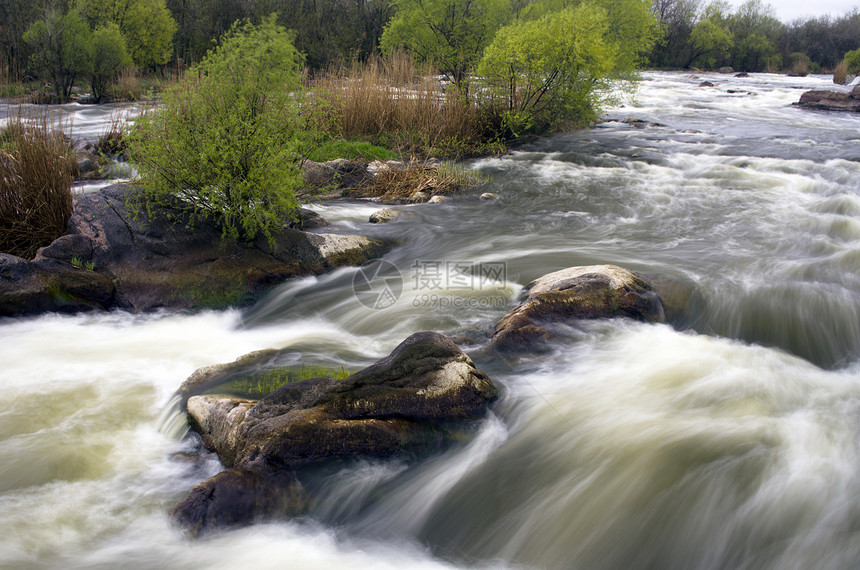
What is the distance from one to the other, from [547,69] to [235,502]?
13.1 meters

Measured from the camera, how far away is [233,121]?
6008 mm

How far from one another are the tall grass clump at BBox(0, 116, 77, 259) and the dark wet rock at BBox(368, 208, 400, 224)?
3959mm

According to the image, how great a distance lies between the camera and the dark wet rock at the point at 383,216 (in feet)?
29.1

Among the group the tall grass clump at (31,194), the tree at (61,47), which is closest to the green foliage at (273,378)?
the tall grass clump at (31,194)

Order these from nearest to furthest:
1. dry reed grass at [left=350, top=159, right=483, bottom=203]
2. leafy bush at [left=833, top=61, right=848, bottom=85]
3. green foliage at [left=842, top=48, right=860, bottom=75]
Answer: dry reed grass at [left=350, top=159, right=483, bottom=203], leafy bush at [left=833, top=61, right=848, bottom=85], green foliage at [left=842, top=48, right=860, bottom=75]

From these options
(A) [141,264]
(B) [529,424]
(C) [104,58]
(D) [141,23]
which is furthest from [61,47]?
(B) [529,424]

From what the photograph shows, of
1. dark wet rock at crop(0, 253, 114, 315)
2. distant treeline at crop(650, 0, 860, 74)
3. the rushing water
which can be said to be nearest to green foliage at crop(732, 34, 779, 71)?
distant treeline at crop(650, 0, 860, 74)

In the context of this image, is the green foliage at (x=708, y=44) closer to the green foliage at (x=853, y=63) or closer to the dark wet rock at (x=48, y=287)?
the green foliage at (x=853, y=63)

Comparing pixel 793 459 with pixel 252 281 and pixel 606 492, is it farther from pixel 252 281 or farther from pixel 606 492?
pixel 252 281

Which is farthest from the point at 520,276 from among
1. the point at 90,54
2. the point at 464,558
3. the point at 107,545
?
the point at 90,54

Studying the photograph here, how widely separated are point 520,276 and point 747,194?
18.7 ft

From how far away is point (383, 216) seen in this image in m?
8.94

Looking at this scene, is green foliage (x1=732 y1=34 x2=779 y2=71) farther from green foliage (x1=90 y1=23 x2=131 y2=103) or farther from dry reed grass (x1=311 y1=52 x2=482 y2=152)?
green foliage (x1=90 y1=23 x2=131 y2=103)

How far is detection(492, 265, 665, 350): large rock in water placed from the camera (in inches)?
200
